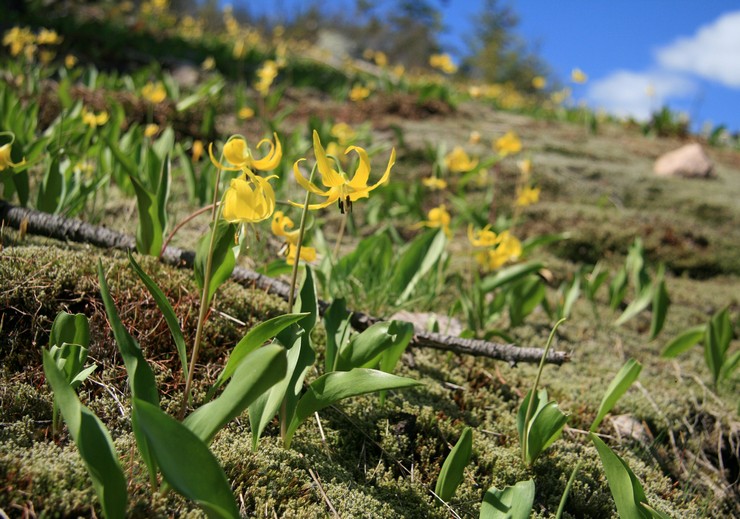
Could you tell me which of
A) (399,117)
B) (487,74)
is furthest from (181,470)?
(487,74)

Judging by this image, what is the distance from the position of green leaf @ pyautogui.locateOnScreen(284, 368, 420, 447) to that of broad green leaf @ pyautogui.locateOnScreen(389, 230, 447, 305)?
1105mm

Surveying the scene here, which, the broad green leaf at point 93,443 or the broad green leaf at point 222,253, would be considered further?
the broad green leaf at point 222,253

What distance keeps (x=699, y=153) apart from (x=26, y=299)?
6674 millimetres

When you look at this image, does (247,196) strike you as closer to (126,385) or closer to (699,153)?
(126,385)

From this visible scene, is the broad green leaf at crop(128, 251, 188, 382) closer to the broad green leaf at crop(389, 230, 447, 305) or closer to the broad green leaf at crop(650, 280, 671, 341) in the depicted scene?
the broad green leaf at crop(389, 230, 447, 305)

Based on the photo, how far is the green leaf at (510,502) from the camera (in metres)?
1.23

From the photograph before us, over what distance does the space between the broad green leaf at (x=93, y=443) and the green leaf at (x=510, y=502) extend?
0.78 metres

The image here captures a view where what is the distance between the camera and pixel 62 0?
436 inches

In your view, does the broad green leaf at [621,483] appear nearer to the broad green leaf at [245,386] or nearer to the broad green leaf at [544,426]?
the broad green leaf at [544,426]

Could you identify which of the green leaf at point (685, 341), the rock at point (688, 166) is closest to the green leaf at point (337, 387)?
Result: the green leaf at point (685, 341)

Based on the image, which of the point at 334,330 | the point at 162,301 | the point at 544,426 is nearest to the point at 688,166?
the point at 544,426

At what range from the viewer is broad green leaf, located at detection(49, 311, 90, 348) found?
1336 millimetres

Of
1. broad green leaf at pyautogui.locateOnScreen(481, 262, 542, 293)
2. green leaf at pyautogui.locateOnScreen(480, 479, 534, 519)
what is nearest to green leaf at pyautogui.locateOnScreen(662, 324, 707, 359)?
broad green leaf at pyautogui.locateOnScreen(481, 262, 542, 293)

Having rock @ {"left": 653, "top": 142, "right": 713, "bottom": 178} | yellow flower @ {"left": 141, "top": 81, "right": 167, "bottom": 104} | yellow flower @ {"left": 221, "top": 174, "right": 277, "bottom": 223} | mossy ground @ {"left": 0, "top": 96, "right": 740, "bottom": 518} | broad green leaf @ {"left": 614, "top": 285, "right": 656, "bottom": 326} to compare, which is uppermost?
rock @ {"left": 653, "top": 142, "right": 713, "bottom": 178}
